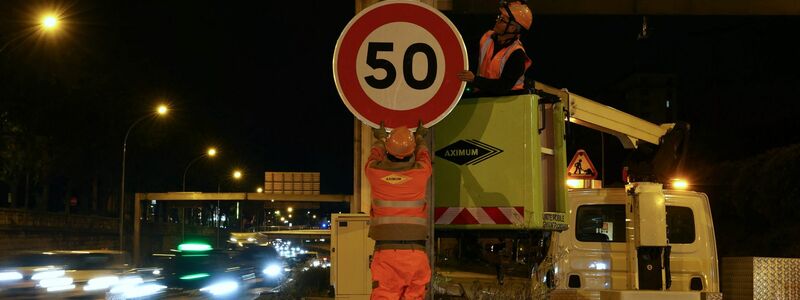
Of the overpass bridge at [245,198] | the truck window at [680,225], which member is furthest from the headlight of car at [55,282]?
the overpass bridge at [245,198]

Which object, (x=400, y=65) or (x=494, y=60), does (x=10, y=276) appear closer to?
(x=494, y=60)

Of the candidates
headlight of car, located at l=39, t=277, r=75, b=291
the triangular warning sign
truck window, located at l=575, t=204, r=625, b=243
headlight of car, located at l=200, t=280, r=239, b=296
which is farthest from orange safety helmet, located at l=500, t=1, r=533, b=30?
headlight of car, located at l=39, t=277, r=75, b=291

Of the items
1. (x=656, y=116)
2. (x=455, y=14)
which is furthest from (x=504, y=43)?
(x=656, y=116)

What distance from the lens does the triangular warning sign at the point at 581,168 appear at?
14.8 meters

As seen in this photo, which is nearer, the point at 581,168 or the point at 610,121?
the point at 610,121

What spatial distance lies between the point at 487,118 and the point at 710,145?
37419 mm

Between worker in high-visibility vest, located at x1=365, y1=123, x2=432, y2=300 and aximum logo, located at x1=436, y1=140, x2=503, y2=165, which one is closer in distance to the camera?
worker in high-visibility vest, located at x1=365, y1=123, x2=432, y2=300

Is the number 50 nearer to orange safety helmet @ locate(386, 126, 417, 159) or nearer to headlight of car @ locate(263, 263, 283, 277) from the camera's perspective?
orange safety helmet @ locate(386, 126, 417, 159)

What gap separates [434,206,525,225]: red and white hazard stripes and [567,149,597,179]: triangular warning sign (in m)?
8.87

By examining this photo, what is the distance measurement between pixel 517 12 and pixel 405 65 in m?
1.47

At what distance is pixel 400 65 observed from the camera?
16.7 ft

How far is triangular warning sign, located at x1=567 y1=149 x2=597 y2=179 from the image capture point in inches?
583

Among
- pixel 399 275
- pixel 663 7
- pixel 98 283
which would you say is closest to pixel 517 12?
pixel 399 275

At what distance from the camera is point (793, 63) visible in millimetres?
43312
